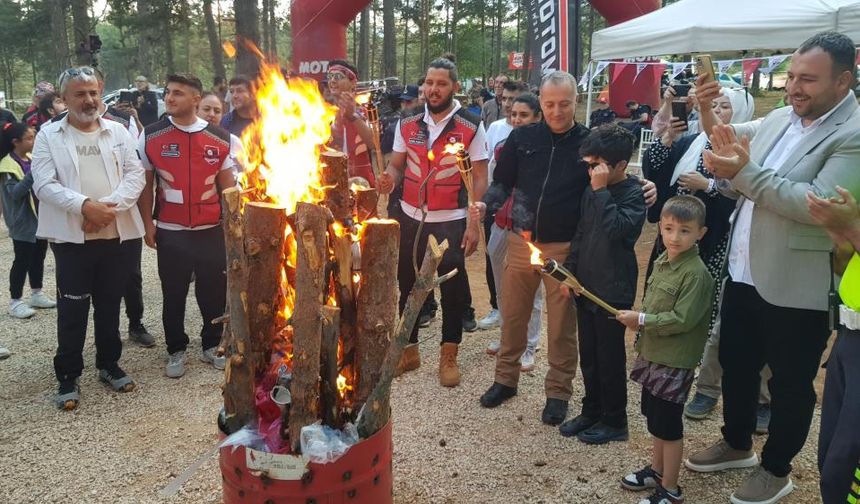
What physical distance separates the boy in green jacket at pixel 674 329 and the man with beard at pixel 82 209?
3500mm

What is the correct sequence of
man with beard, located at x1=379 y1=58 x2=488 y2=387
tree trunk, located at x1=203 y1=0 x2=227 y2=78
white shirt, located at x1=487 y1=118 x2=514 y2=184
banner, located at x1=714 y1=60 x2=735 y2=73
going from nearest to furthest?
man with beard, located at x1=379 y1=58 x2=488 y2=387 → white shirt, located at x1=487 y1=118 x2=514 y2=184 → banner, located at x1=714 y1=60 x2=735 y2=73 → tree trunk, located at x1=203 y1=0 x2=227 y2=78

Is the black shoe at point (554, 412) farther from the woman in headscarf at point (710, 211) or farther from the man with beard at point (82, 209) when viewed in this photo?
the man with beard at point (82, 209)

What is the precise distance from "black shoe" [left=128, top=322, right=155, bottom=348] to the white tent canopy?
660 centimetres

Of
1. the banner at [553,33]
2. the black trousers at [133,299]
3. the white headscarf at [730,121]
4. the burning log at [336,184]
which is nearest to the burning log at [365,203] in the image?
the burning log at [336,184]

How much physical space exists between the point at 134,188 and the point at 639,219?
3499 millimetres

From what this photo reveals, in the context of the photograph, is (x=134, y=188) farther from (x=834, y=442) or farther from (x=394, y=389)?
(x=834, y=442)

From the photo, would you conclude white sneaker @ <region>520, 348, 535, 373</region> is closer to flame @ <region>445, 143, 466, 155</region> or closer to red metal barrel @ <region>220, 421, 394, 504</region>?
flame @ <region>445, 143, 466, 155</region>

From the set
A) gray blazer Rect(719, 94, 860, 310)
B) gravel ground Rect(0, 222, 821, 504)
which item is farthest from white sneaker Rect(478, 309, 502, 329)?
gray blazer Rect(719, 94, 860, 310)

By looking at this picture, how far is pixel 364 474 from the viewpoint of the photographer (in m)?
2.27

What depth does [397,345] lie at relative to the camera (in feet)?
7.86

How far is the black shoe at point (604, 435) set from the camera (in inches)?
146

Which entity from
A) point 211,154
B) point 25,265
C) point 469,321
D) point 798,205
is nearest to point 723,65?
point 469,321

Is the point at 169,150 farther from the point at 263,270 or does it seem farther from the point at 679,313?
the point at 679,313

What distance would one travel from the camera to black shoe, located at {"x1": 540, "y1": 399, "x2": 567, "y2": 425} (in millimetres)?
3979
